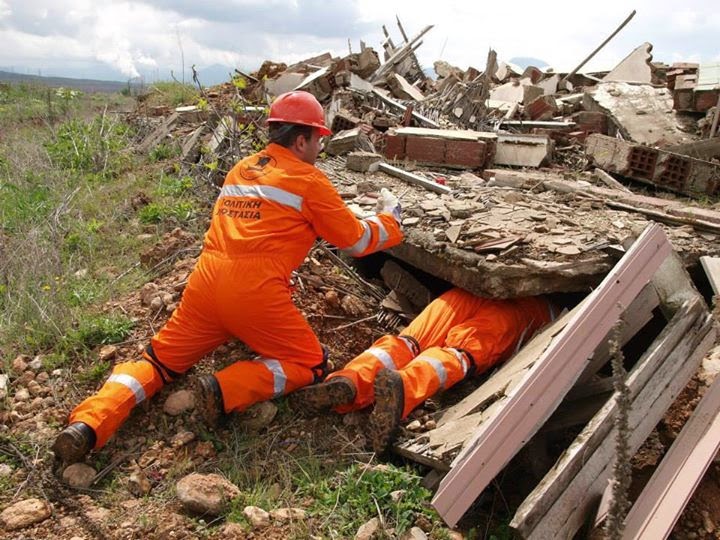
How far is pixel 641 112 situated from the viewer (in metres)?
6.70

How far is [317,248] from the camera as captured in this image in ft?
14.3

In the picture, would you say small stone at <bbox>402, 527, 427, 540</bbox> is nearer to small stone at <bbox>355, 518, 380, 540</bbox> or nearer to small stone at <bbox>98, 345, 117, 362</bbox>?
small stone at <bbox>355, 518, 380, 540</bbox>

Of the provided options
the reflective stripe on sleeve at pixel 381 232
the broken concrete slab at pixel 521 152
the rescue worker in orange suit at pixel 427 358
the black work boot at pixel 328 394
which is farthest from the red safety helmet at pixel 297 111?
Answer: the broken concrete slab at pixel 521 152

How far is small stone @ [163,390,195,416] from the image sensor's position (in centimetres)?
319

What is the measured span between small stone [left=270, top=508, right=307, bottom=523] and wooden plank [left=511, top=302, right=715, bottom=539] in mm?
914

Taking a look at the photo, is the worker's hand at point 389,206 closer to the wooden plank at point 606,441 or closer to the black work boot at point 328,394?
the black work boot at point 328,394

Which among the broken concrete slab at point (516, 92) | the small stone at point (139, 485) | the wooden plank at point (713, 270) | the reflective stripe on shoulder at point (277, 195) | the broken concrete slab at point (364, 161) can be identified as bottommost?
the small stone at point (139, 485)

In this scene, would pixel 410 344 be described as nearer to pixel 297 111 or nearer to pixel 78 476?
pixel 297 111

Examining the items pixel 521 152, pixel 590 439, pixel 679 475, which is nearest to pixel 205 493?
pixel 590 439

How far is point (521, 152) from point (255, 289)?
391 cm

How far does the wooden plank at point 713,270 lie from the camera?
3.26 m

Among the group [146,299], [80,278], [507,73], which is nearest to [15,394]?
[146,299]

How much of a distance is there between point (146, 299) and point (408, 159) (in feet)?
9.55

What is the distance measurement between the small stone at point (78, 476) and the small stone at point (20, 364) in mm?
896
